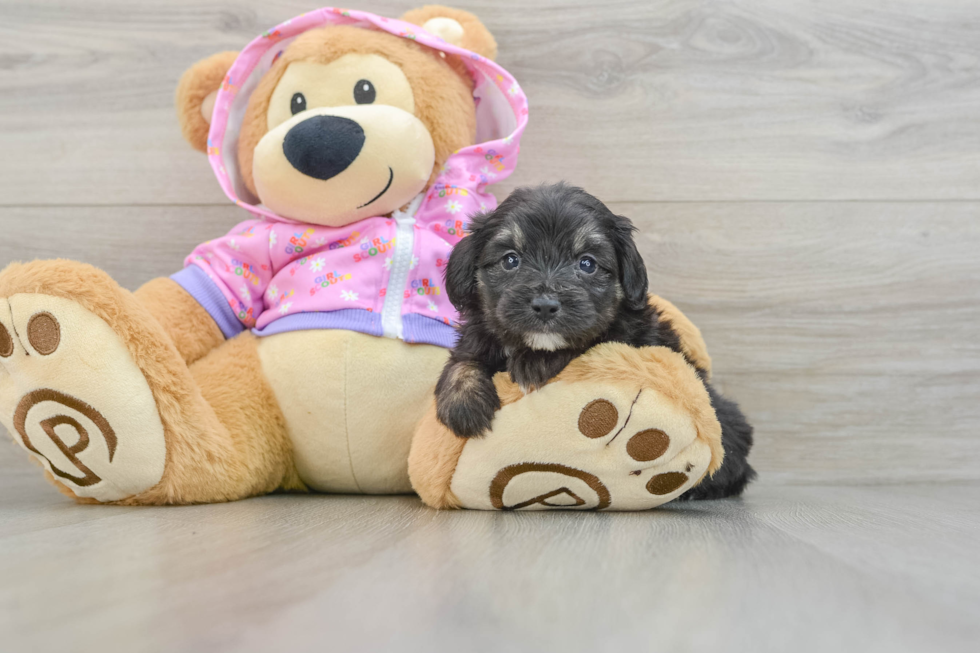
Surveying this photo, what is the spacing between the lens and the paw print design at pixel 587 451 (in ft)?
4.27

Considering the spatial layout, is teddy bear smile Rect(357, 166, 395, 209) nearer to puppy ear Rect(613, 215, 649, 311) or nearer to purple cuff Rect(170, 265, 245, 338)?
purple cuff Rect(170, 265, 245, 338)

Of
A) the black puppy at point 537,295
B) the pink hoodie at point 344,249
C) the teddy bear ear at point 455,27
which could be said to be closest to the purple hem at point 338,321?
the pink hoodie at point 344,249

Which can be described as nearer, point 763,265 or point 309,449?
point 309,449

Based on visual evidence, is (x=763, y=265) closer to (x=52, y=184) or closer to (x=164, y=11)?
(x=164, y=11)

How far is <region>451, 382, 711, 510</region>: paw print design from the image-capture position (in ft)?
4.27

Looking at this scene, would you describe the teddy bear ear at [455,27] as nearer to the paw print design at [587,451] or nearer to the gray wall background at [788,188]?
the gray wall background at [788,188]

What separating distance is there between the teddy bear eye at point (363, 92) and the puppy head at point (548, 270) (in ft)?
1.61

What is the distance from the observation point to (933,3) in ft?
7.22

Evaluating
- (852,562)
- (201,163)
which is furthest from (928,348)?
(201,163)

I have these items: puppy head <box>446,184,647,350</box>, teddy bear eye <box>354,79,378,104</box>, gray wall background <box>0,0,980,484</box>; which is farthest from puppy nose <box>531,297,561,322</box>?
gray wall background <box>0,0,980,484</box>

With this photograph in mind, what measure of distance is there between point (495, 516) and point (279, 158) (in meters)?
0.98

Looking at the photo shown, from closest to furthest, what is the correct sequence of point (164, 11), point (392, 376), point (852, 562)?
point (852, 562), point (392, 376), point (164, 11)

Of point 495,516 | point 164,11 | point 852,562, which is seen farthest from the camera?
point 164,11

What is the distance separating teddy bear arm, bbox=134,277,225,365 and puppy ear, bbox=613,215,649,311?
103 centimetres
